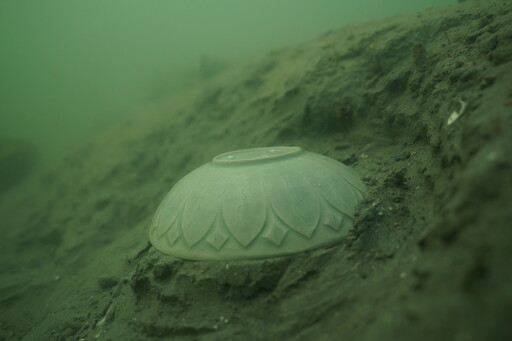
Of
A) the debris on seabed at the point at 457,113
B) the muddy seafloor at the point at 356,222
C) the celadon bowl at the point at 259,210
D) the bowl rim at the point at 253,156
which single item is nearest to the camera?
the muddy seafloor at the point at 356,222

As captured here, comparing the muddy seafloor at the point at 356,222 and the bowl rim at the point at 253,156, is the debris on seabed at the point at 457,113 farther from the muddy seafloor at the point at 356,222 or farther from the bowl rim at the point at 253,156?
the bowl rim at the point at 253,156

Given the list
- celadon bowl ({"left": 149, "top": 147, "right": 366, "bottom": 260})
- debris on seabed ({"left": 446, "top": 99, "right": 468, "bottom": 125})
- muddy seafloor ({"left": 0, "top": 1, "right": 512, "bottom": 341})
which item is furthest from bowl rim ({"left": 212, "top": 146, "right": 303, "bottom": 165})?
debris on seabed ({"left": 446, "top": 99, "right": 468, "bottom": 125})

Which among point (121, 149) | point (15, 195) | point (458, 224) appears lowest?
point (15, 195)

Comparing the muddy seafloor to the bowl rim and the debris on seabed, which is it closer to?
the debris on seabed

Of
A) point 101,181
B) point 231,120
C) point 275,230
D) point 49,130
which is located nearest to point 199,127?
point 231,120

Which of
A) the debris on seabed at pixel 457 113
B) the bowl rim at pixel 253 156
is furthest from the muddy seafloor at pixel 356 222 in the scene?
the bowl rim at pixel 253 156

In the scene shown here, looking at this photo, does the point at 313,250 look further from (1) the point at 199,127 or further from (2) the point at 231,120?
(1) the point at 199,127
